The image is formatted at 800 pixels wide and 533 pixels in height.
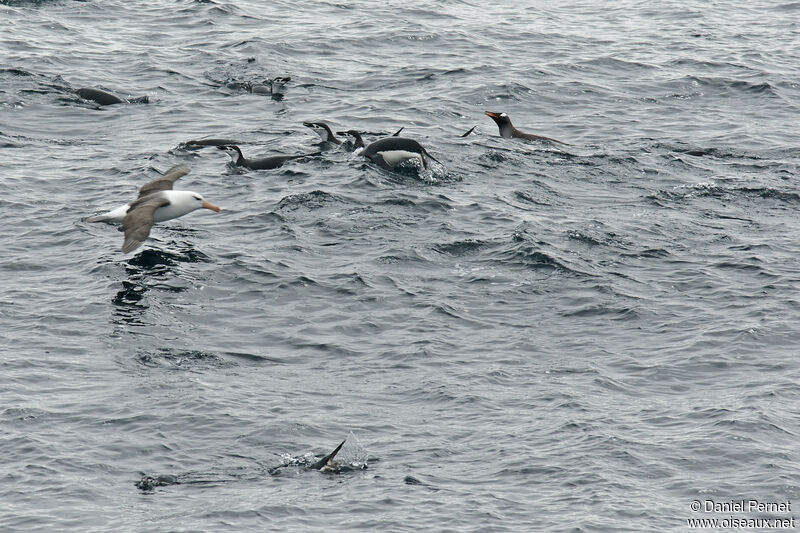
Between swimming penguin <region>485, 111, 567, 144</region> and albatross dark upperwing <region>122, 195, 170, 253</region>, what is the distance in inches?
365

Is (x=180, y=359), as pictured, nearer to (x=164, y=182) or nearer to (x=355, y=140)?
(x=164, y=182)

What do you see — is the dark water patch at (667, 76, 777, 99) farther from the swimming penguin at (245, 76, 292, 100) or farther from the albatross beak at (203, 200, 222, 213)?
the albatross beak at (203, 200, 222, 213)

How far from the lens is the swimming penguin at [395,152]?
23062mm

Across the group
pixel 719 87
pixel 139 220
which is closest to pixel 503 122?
pixel 719 87


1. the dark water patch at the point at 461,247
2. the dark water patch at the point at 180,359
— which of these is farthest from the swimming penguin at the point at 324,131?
the dark water patch at the point at 180,359

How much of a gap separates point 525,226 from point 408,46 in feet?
49.4

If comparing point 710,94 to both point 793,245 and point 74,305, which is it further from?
point 74,305

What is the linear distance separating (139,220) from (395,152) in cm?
649

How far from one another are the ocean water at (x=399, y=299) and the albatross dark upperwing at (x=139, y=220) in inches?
33.1

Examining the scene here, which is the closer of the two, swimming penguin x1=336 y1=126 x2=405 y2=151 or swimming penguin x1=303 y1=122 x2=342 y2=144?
swimming penguin x1=336 y1=126 x2=405 y2=151

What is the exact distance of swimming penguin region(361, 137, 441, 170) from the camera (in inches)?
908

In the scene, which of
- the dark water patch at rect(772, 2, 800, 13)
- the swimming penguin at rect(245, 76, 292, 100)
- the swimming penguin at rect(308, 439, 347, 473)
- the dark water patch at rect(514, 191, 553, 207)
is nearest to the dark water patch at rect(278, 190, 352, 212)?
the dark water patch at rect(514, 191, 553, 207)

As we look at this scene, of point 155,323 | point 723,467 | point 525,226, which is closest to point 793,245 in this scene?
point 525,226

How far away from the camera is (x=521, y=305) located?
17.8 meters
